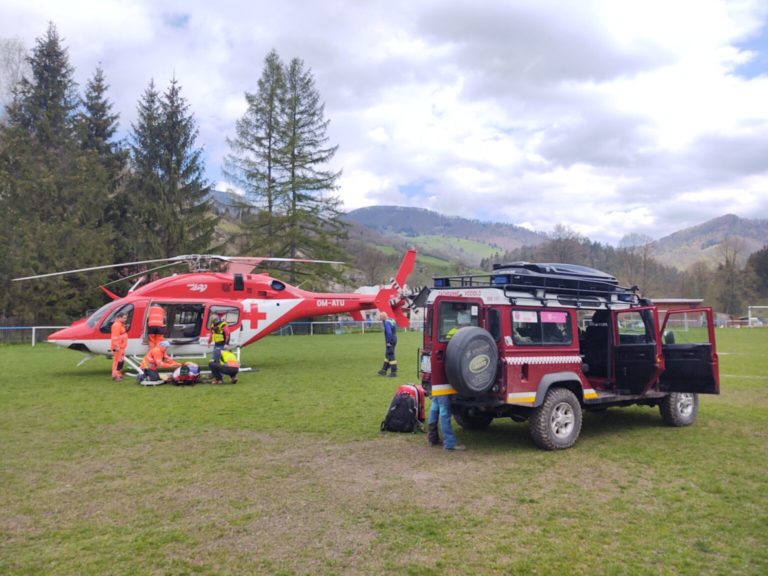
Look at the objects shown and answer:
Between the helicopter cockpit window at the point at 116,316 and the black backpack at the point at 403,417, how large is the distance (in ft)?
30.9

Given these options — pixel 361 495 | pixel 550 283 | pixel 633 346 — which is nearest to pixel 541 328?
pixel 550 283

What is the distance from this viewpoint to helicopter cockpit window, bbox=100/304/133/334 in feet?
48.2

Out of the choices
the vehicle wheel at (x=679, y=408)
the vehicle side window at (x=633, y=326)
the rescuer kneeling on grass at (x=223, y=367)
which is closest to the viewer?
the vehicle side window at (x=633, y=326)

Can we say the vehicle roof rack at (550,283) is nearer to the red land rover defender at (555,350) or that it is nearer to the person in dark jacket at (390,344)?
the red land rover defender at (555,350)

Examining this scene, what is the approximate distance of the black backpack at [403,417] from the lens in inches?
328

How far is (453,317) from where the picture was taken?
7.39m

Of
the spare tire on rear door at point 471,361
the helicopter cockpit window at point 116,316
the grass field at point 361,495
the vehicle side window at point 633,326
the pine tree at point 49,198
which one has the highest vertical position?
the pine tree at point 49,198

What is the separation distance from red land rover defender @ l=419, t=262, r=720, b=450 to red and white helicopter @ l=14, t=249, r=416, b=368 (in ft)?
28.0

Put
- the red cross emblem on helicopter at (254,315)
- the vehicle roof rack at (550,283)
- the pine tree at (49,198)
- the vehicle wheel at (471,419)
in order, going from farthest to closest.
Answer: the pine tree at (49,198) < the red cross emblem on helicopter at (254,315) < the vehicle wheel at (471,419) < the vehicle roof rack at (550,283)

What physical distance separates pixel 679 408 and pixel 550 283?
3153 mm

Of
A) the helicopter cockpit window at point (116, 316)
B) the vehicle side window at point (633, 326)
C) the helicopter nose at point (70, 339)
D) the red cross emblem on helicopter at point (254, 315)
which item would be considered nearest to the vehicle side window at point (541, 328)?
the vehicle side window at point (633, 326)

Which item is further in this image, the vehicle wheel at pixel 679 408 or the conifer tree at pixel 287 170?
the conifer tree at pixel 287 170

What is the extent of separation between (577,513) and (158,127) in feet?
136

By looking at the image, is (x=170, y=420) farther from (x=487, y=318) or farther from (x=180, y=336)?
(x=180, y=336)
